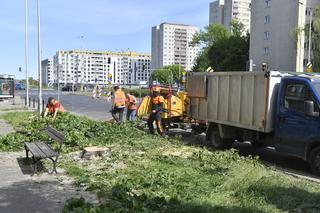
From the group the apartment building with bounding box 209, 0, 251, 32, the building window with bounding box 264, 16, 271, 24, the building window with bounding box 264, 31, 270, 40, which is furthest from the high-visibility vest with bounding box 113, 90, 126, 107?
the apartment building with bounding box 209, 0, 251, 32

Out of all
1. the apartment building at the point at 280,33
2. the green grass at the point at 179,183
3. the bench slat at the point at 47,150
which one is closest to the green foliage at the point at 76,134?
the green grass at the point at 179,183

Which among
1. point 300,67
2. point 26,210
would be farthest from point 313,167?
point 300,67

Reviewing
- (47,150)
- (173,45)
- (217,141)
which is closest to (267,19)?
(173,45)

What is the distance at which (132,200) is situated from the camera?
19.7ft

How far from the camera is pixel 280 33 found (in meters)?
67.6

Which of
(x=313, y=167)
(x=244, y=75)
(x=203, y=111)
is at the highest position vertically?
(x=244, y=75)

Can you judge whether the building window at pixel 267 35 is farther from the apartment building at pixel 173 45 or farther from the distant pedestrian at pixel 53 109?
the distant pedestrian at pixel 53 109

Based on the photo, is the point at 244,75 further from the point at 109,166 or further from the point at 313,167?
the point at 109,166

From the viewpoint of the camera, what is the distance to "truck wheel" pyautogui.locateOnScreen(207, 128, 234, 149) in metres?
13.1

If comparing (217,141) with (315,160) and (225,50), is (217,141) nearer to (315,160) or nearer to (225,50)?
(315,160)

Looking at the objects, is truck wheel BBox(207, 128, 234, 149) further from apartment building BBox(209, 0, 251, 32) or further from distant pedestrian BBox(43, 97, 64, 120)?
apartment building BBox(209, 0, 251, 32)

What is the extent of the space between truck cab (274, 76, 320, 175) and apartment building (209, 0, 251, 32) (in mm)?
98192

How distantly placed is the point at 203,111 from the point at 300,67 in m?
55.1

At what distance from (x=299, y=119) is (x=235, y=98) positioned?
2.63 m
